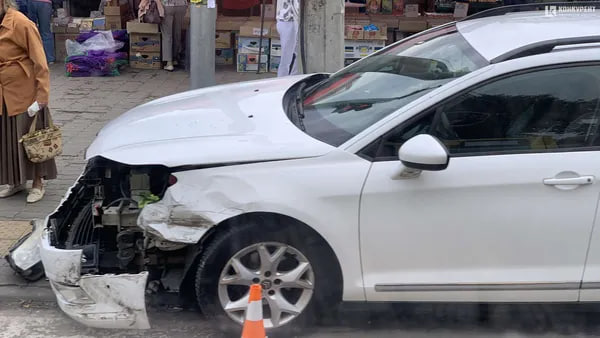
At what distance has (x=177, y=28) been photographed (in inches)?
436

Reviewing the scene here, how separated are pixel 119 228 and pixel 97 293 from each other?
398 mm

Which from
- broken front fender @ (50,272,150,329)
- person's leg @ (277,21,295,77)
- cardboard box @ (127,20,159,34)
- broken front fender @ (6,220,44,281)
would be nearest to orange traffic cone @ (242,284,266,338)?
broken front fender @ (50,272,150,329)

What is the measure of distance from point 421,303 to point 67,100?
6689mm

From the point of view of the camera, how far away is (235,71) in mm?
11000

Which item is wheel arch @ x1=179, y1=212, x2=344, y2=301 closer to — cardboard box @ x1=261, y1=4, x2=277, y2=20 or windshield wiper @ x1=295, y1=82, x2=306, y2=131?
windshield wiper @ x1=295, y1=82, x2=306, y2=131

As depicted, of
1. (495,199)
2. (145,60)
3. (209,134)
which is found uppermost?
(209,134)

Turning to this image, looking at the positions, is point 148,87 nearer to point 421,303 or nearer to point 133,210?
point 133,210

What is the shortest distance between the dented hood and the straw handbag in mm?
1271

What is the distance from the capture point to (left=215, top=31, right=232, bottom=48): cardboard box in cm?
1120

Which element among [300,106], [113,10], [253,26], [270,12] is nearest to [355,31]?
[270,12]

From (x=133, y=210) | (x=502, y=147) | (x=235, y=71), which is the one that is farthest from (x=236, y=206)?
(x=235, y=71)

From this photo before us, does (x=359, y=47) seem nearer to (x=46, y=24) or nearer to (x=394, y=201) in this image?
(x=46, y=24)

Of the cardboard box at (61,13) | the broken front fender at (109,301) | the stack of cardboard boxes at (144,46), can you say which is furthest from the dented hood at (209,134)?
the cardboard box at (61,13)

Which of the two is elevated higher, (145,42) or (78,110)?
(145,42)
